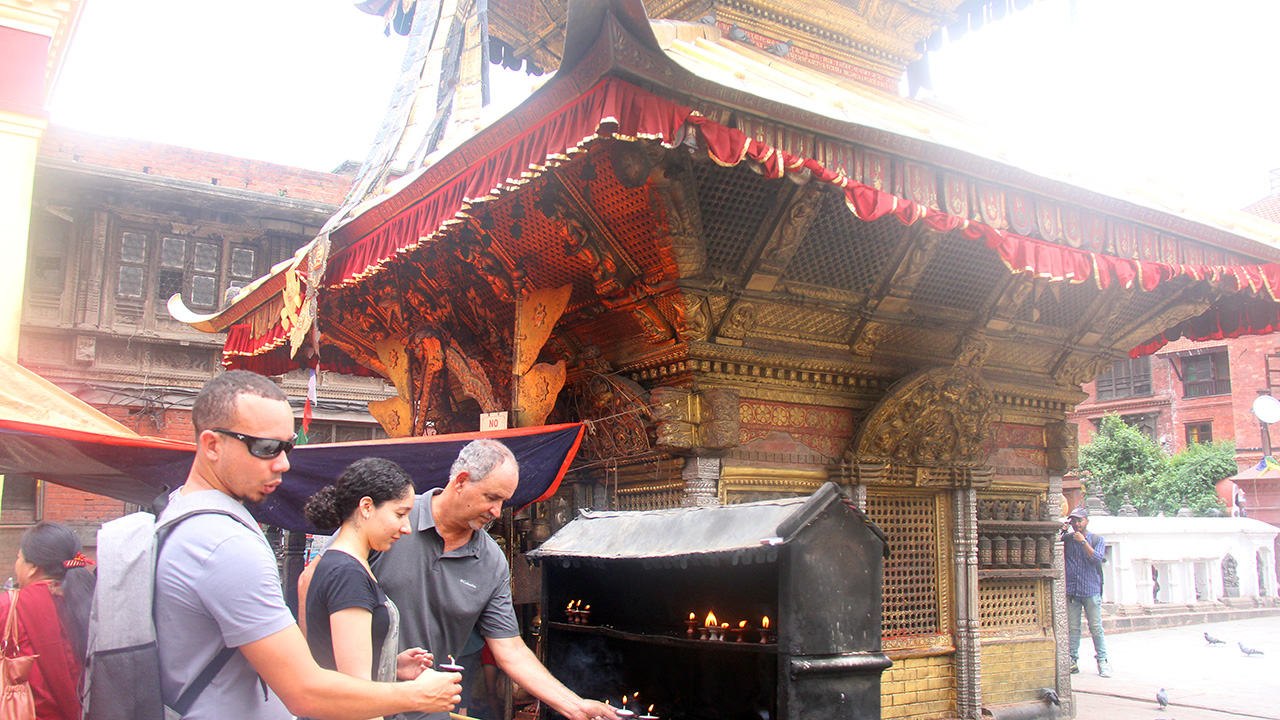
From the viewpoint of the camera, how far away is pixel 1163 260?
5883mm

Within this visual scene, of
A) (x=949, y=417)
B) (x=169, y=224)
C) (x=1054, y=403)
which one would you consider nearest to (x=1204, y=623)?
(x=1054, y=403)

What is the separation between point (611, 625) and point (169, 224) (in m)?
15.9

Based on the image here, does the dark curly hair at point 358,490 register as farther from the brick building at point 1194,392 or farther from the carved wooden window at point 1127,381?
the carved wooden window at point 1127,381

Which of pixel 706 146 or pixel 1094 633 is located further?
pixel 1094 633

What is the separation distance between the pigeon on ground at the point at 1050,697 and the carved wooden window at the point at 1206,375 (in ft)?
110

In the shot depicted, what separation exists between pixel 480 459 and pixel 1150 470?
3363cm

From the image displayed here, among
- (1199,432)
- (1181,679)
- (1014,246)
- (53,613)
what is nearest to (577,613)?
(53,613)

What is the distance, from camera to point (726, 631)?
4242 mm

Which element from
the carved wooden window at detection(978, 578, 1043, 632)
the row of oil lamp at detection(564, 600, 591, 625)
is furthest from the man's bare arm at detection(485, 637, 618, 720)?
the carved wooden window at detection(978, 578, 1043, 632)

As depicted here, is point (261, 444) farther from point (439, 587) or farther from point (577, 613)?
point (577, 613)

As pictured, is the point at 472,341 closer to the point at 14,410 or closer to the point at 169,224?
the point at 14,410

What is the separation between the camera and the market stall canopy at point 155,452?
17.3ft

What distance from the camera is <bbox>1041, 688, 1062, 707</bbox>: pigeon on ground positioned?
24.0 feet

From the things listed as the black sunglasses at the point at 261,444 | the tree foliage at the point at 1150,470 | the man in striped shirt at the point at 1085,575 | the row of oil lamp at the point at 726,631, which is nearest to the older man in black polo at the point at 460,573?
the row of oil lamp at the point at 726,631
